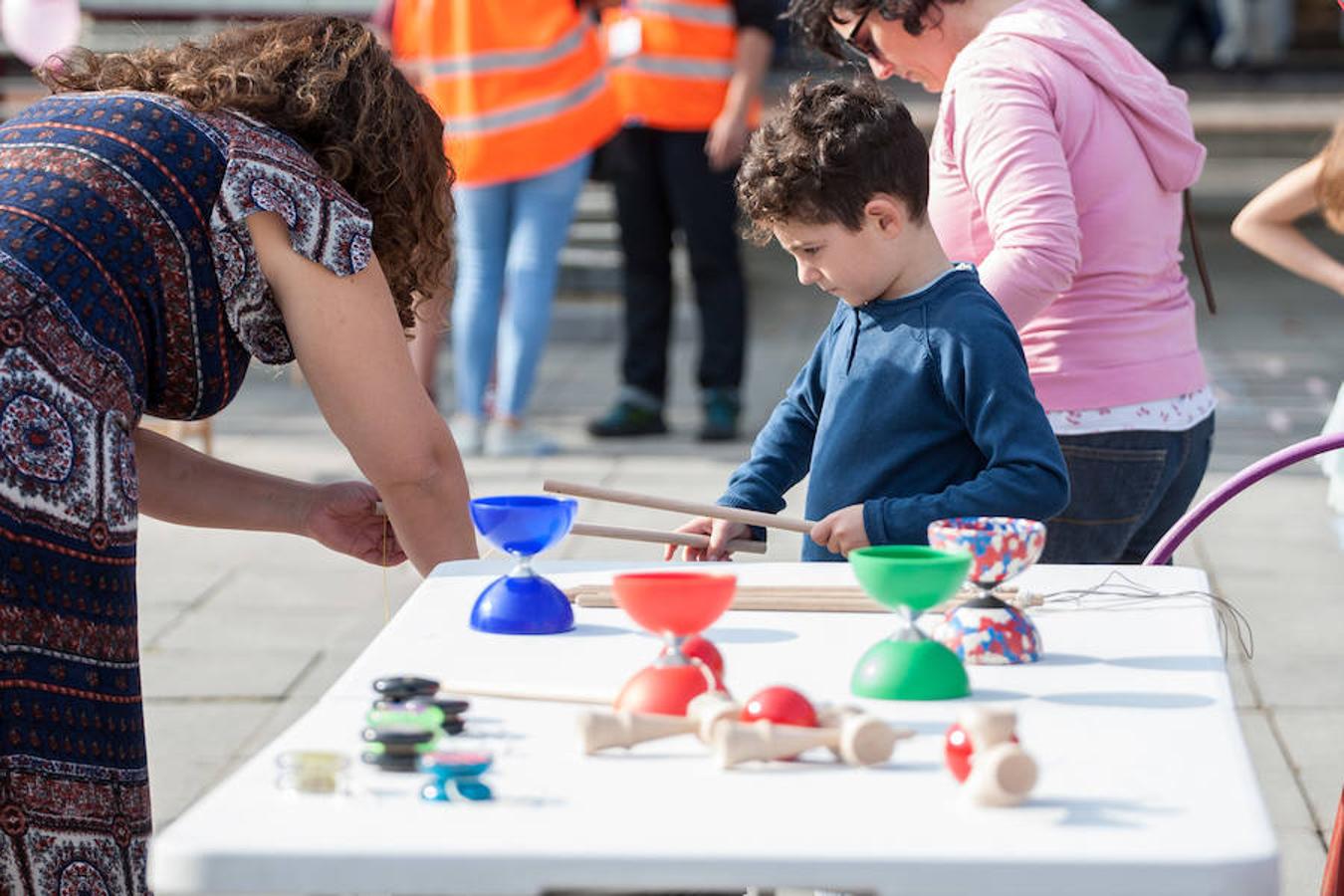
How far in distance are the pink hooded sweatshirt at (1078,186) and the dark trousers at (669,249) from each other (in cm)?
349

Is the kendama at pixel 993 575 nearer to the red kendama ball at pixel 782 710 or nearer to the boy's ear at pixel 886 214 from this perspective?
the red kendama ball at pixel 782 710

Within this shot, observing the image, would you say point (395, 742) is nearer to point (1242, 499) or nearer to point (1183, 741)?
point (1183, 741)

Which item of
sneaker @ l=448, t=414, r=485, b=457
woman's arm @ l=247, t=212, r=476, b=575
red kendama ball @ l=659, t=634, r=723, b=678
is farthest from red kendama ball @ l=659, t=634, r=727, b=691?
sneaker @ l=448, t=414, r=485, b=457

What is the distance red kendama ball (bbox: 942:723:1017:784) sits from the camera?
1.44m

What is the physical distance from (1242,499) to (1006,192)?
3384 millimetres

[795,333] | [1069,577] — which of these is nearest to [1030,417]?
[1069,577]

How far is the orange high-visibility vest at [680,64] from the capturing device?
6305mm

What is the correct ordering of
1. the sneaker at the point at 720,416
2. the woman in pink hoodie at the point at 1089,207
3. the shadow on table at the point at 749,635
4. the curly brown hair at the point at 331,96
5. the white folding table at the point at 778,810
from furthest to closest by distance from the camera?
the sneaker at the point at 720,416
the woman in pink hoodie at the point at 1089,207
the curly brown hair at the point at 331,96
the shadow on table at the point at 749,635
the white folding table at the point at 778,810

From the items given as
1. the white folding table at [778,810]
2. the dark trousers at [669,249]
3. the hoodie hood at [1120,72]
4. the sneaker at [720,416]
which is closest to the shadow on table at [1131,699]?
the white folding table at [778,810]

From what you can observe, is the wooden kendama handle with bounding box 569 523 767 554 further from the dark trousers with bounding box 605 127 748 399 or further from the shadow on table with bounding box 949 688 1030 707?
the dark trousers with bounding box 605 127 748 399

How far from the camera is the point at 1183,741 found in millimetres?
1549

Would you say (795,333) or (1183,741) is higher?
(1183,741)

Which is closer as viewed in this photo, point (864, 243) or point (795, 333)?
point (864, 243)

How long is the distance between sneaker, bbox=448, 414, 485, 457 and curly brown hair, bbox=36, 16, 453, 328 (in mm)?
3991
